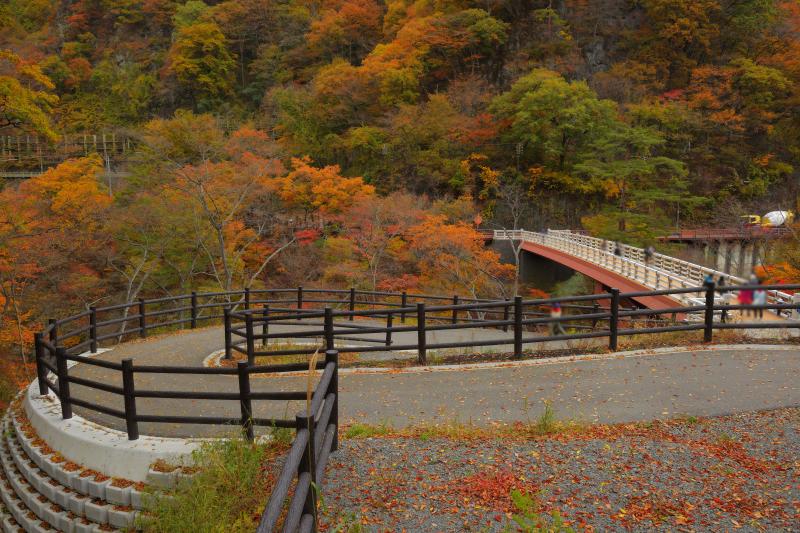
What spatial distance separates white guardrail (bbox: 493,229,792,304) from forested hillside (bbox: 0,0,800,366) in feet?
3.73

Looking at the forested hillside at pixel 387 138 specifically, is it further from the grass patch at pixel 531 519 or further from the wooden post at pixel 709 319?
the grass patch at pixel 531 519

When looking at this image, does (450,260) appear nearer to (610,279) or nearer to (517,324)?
(610,279)

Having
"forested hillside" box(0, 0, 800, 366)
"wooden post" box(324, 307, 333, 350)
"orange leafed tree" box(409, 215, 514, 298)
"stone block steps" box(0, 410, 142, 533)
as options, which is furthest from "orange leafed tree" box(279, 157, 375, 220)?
"stone block steps" box(0, 410, 142, 533)

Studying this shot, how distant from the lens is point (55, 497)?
6070 millimetres

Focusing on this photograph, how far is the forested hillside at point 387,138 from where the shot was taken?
2652 cm

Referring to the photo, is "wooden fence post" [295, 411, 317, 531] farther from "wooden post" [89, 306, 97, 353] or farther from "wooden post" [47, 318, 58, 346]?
"wooden post" [89, 306, 97, 353]

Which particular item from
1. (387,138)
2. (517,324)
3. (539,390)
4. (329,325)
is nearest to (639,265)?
(517,324)

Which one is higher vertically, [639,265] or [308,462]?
[308,462]

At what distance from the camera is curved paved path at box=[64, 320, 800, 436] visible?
22.7ft

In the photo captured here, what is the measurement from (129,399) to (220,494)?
6.26 ft

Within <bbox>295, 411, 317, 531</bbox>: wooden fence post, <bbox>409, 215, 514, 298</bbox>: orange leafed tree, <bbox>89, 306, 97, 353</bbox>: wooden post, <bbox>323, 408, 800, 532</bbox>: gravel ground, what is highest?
<bbox>295, 411, 317, 531</bbox>: wooden fence post

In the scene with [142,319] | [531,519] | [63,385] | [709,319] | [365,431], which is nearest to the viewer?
[531,519]

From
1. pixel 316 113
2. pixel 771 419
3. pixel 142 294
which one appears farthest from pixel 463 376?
pixel 316 113

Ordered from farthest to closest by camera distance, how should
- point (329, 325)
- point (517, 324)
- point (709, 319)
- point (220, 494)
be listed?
1. point (709, 319)
2. point (517, 324)
3. point (329, 325)
4. point (220, 494)
